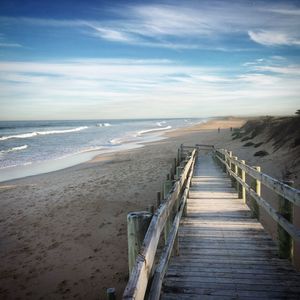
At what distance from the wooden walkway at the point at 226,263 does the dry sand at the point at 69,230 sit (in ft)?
7.23

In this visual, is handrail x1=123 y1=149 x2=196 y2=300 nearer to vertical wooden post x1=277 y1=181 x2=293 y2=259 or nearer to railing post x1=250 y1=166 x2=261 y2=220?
vertical wooden post x1=277 y1=181 x2=293 y2=259

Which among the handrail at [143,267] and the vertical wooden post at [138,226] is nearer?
the handrail at [143,267]

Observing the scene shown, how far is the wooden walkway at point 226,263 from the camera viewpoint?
3.56 meters

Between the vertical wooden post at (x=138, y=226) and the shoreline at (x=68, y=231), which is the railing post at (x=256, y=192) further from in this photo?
the vertical wooden post at (x=138, y=226)

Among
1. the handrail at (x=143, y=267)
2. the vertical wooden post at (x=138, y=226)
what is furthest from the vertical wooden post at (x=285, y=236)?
the vertical wooden post at (x=138, y=226)

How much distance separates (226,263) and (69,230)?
20.5 feet

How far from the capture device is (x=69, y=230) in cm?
920

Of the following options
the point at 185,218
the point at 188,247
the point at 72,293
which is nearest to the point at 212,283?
the point at 188,247

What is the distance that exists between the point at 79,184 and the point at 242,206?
31.9 ft

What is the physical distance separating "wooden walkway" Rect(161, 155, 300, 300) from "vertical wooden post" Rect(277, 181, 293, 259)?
132mm

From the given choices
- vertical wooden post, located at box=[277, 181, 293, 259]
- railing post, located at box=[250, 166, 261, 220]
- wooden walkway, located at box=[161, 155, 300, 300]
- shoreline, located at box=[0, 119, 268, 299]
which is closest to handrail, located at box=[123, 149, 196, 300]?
wooden walkway, located at box=[161, 155, 300, 300]

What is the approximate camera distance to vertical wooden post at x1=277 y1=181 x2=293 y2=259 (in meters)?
4.28

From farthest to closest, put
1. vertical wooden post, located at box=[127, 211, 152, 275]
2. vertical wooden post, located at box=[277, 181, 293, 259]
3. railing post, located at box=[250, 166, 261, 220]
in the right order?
railing post, located at box=[250, 166, 261, 220], vertical wooden post, located at box=[277, 181, 293, 259], vertical wooden post, located at box=[127, 211, 152, 275]

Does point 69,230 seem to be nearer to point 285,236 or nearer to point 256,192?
point 256,192
